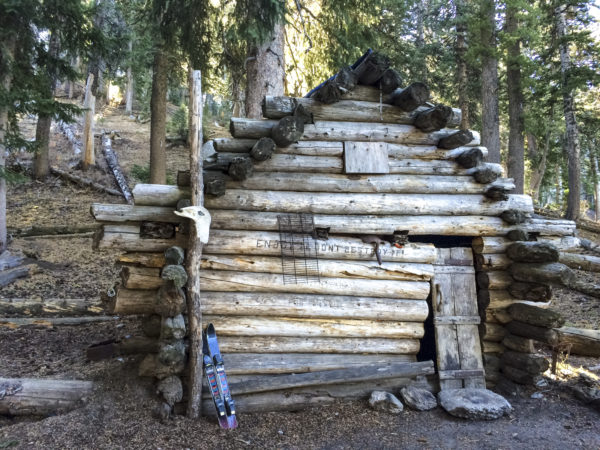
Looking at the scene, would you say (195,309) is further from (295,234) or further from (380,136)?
(380,136)

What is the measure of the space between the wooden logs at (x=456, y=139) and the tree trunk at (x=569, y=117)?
979 centimetres

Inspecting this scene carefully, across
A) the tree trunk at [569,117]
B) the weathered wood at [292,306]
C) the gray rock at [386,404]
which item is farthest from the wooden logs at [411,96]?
the tree trunk at [569,117]

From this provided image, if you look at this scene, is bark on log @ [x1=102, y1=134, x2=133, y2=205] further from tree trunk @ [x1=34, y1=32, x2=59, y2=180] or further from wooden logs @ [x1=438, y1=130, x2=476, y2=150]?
wooden logs @ [x1=438, y1=130, x2=476, y2=150]

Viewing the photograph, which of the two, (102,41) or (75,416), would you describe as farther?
(102,41)

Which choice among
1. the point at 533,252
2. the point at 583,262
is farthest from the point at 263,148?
the point at 583,262

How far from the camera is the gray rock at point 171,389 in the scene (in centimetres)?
504

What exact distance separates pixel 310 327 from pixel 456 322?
2332mm

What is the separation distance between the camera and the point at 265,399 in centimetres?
558

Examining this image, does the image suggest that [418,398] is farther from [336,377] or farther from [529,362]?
[529,362]

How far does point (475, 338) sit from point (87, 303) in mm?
7330

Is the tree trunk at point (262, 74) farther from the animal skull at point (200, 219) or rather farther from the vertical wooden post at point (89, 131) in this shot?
the vertical wooden post at point (89, 131)

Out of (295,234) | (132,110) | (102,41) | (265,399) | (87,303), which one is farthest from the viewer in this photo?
(132,110)

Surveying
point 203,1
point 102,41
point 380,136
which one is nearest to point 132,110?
point 102,41

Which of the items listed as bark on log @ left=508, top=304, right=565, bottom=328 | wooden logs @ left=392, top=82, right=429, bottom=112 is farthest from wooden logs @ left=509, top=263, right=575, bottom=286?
wooden logs @ left=392, top=82, right=429, bottom=112
